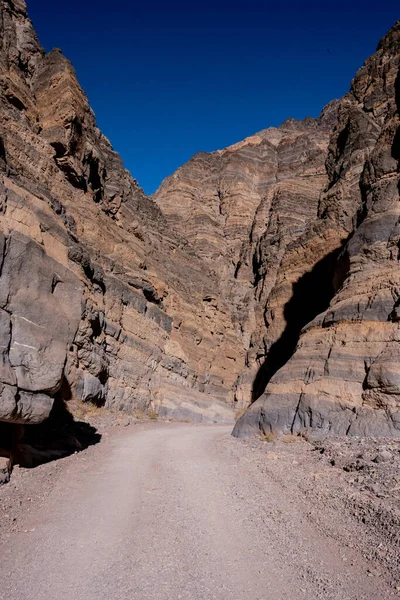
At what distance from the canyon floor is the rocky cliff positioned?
2.03 m

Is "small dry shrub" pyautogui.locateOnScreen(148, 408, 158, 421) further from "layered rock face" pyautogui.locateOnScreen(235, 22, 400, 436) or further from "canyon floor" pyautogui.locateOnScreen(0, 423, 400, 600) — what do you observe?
"canyon floor" pyautogui.locateOnScreen(0, 423, 400, 600)

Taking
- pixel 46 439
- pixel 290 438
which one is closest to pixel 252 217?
pixel 290 438

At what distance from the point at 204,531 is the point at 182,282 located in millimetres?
33651

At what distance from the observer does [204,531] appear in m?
4.39

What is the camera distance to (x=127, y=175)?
1604 inches

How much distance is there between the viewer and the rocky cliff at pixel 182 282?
298 inches

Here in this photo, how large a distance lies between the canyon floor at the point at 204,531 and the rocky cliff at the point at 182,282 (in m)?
2.03

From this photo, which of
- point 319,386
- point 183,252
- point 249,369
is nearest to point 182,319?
point 249,369

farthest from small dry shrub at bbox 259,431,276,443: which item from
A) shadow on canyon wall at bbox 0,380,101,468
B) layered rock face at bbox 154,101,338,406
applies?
layered rock face at bbox 154,101,338,406

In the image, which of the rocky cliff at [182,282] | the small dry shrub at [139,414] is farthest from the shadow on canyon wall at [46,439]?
the small dry shrub at [139,414]

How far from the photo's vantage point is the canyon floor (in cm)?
317

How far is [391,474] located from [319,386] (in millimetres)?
6696

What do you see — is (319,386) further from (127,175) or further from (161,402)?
(127,175)

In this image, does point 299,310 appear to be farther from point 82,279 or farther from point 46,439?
point 46,439
